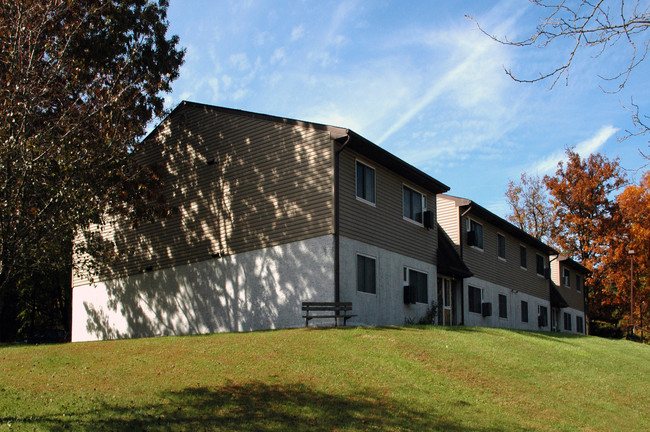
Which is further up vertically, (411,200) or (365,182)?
(365,182)

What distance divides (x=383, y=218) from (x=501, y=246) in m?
12.9

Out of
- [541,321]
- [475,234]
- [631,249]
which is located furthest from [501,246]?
[631,249]

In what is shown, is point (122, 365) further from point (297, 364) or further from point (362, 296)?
point (362, 296)

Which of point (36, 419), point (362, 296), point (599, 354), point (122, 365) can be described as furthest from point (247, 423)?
point (599, 354)

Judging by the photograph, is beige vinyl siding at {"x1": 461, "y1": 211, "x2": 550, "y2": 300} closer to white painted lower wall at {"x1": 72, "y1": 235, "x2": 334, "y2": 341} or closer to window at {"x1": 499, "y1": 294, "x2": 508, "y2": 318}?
window at {"x1": 499, "y1": 294, "x2": 508, "y2": 318}

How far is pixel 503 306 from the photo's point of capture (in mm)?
33062

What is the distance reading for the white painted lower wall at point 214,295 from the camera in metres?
20.7

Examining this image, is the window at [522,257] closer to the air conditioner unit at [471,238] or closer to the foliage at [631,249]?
the air conditioner unit at [471,238]

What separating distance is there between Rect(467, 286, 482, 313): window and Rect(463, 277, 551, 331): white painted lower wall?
0.60ft

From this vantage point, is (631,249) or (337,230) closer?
(337,230)

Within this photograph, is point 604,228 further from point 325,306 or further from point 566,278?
point 325,306

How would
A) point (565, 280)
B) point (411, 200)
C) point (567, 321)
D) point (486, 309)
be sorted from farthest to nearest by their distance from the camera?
point (565, 280) → point (567, 321) → point (486, 309) → point (411, 200)

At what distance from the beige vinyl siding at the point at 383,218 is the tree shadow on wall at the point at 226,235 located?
735mm

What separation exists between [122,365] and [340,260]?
7784 mm
